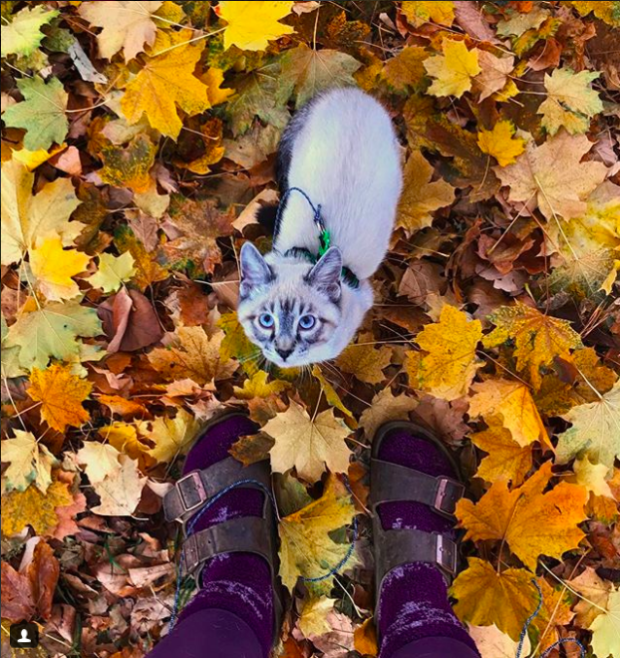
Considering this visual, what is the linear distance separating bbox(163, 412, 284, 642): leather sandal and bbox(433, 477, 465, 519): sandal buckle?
61 centimetres

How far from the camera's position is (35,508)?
1943mm

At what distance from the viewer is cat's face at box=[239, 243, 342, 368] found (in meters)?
1.54

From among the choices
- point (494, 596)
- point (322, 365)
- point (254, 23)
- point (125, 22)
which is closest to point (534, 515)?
point (494, 596)

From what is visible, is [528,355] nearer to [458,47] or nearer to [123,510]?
[458,47]

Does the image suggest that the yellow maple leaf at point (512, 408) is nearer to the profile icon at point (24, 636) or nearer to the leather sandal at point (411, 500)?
the leather sandal at point (411, 500)

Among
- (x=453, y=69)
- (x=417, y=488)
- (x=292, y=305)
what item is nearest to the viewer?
(x=292, y=305)

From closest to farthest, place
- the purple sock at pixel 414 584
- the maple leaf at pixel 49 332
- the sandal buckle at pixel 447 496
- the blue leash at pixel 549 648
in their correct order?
the purple sock at pixel 414 584 < the blue leash at pixel 549 648 < the maple leaf at pixel 49 332 < the sandal buckle at pixel 447 496

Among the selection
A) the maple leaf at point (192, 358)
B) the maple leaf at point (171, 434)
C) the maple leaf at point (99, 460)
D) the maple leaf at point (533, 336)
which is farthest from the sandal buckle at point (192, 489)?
the maple leaf at point (533, 336)

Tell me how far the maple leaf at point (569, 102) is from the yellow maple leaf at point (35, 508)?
215 cm

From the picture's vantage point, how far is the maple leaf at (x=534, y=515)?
182 cm

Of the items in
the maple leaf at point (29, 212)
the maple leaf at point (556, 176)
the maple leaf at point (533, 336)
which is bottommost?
the maple leaf at point (533, 336)

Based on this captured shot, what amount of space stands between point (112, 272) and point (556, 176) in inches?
63.1

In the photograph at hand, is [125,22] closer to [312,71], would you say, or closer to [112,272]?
[312,71]

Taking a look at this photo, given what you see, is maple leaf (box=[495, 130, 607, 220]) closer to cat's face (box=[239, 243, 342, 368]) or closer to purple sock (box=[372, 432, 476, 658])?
cat's face (box=[239, 243, 342, 368])
